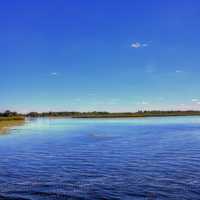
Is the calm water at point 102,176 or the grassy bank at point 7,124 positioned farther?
the grassy bank at point 7,124

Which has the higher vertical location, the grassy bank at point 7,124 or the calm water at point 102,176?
the grassy bank at point 7,124

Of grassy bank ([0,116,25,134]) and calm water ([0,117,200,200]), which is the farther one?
grassy bank ([0,116,25,134])

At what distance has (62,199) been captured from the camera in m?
16.9

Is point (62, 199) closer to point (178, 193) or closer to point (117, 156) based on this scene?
point (178, 193)

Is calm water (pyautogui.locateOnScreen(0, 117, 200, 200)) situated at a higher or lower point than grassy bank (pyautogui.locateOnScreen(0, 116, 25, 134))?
lower

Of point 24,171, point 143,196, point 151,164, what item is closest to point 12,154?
point 24,171

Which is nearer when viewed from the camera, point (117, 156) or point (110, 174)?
point (110, 174)

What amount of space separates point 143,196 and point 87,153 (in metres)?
17.7

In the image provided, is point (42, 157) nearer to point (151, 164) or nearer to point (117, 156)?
point (117, 156)

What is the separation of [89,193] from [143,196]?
110 inches

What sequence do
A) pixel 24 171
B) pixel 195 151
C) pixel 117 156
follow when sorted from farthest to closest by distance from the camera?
pixel 195 151 < pixel 117 156 < pixel 24 171

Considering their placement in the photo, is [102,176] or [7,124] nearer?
[102,176]

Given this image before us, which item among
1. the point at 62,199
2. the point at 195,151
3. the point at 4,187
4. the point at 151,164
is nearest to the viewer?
the point at 62,199

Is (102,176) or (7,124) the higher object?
(7,124)
